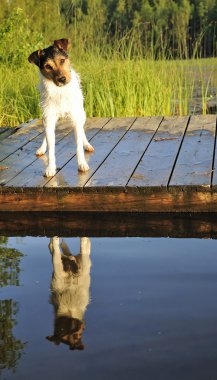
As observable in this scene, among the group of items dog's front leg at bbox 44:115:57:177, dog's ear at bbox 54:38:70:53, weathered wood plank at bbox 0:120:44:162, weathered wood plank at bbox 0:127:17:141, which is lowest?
weathered wood plank at bbox 0:127:17:141

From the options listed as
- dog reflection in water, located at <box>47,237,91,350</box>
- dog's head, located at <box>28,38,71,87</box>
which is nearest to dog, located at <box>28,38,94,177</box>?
dog's head, located at <box>28,38,71,87</box>

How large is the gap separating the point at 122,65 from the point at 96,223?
405cm

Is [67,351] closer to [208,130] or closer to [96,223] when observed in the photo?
[96,223]

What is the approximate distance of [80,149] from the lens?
5.44 meters

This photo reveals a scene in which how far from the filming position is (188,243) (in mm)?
4453

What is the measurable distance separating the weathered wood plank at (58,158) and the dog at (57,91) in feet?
0.56

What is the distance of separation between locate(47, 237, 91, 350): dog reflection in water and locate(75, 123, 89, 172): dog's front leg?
97cm

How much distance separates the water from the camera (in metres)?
2.75

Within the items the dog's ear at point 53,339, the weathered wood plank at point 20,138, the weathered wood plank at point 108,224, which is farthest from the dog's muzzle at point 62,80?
the dog's ear at point 53,339

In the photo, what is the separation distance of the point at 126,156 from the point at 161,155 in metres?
0.32

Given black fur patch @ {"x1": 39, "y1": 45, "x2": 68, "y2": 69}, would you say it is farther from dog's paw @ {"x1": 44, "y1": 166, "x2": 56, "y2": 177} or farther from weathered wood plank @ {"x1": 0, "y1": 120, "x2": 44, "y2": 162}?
weathered wood plank @ {"x1": 0, "y1": 120, "x2": 44, "y2": 162}

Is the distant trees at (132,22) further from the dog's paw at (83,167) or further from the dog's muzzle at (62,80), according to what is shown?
the dog's muzzle at (62,80)

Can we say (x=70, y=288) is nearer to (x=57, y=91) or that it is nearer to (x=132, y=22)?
(x=57, y=91)

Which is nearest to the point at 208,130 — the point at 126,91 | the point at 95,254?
the point at 126,91
